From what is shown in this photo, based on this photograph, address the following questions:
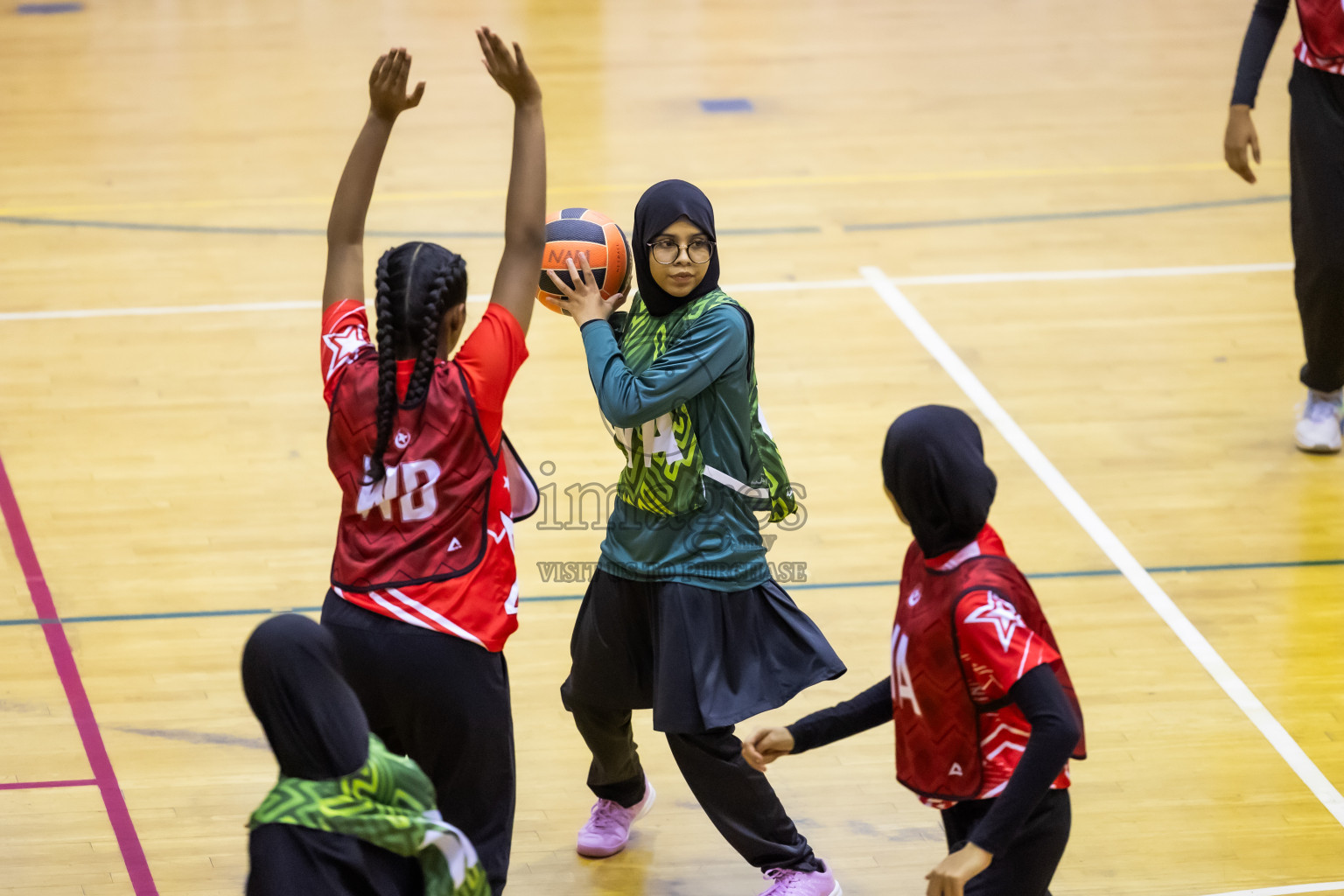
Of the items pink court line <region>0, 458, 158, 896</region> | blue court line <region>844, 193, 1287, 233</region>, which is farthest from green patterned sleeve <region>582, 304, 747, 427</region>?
blue court line <region>844, 193, 1287, 233</region>

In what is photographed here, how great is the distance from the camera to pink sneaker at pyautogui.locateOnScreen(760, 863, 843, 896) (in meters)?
3.66

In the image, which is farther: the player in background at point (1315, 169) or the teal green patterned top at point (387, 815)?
the player in background at point (1315, 169)

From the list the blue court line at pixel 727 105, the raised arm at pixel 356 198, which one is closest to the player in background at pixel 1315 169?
the raised arm at pixel 356 198

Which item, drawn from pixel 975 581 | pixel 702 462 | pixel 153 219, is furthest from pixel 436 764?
pixel 153 219

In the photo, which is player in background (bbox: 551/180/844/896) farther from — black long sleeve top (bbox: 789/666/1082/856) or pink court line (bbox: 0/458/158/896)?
pink court line (bbox: 0/458/158/896)

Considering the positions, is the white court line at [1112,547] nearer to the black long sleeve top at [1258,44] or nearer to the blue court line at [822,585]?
the blue court line at [822,585]

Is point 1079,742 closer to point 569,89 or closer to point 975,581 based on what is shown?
point 975,581

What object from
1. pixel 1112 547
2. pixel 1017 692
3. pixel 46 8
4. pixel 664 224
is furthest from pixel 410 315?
pixel 46 8

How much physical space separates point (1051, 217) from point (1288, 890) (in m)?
5.23

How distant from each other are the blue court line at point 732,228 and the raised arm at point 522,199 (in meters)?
5.01

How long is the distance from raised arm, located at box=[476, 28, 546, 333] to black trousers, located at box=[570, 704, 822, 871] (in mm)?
1042

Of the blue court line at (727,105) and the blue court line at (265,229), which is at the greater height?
the blue court line at (727,105)

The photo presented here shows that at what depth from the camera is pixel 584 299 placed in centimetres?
350

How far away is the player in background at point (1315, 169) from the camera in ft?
18.5
